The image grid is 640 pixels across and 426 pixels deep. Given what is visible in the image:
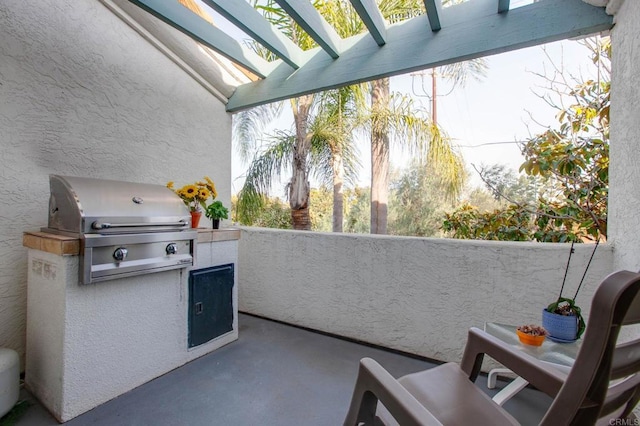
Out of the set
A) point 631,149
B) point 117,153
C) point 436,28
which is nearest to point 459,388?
point 631,149

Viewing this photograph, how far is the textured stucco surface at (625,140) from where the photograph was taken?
1.98 m

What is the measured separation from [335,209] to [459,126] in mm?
3643

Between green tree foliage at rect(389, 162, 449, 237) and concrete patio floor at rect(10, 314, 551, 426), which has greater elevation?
green tree foliage at rect(389, 162, 449, 237)

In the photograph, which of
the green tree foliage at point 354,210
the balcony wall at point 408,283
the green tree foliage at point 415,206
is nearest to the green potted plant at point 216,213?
the balcony wall at point 408,283

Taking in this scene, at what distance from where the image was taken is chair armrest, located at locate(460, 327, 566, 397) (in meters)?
1.31

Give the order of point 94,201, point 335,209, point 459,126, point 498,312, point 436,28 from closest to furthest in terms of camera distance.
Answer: point 94,201
point 498,312
point 436,28
point 335,209
point 459,126

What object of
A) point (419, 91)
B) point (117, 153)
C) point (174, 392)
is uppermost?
point (419, 91)

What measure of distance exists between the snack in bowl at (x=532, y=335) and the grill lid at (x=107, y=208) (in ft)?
9.31

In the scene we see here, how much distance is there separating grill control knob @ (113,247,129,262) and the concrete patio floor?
1.12 meters

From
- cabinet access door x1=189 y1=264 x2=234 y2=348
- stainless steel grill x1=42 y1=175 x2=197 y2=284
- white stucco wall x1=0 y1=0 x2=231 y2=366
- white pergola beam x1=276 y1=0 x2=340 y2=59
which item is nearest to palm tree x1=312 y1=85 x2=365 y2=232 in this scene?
white pergola beam x1=276 y1=0 x2=340 y2=59

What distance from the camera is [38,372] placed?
7.50ft

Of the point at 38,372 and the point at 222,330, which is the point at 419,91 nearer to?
the point at 222,330

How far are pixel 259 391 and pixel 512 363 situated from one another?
6.24ft

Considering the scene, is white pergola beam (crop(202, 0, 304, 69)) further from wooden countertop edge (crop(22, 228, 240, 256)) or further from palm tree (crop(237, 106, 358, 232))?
wooden countertop edge (crop(22, 228, 240, 256))
